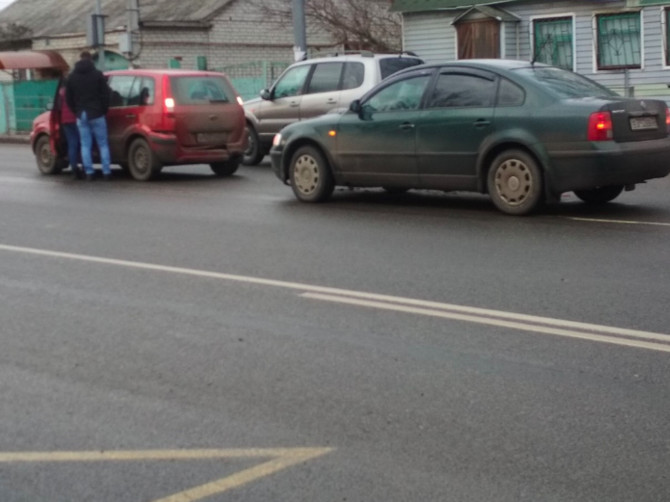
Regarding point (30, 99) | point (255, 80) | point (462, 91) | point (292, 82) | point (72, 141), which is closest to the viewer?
point (462, 91)

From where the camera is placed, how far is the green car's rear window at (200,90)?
17.8 m

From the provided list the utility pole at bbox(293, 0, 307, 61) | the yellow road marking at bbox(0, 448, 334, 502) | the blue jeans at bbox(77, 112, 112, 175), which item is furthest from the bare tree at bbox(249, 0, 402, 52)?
the yellow road marking at bbox(0, 448, 334, 502)

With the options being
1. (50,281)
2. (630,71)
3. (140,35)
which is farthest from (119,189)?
(140,35)

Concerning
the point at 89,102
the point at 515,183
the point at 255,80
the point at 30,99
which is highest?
→ the point at 255,80

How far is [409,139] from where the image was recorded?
1329 cm

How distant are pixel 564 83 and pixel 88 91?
7427 millimetres

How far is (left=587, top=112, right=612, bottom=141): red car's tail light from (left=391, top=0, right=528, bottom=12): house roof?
19601mm

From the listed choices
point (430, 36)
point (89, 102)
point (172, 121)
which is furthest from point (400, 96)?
point (430, 36)

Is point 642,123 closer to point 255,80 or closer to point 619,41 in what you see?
point 619,41

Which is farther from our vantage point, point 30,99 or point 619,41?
point 30,99

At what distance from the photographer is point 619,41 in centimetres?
2922

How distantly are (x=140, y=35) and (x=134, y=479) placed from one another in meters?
38.0

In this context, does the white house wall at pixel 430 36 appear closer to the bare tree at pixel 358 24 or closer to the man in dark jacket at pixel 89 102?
the bare tree at pixel 358 24

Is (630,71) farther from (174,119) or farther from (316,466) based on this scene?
(316,466)
